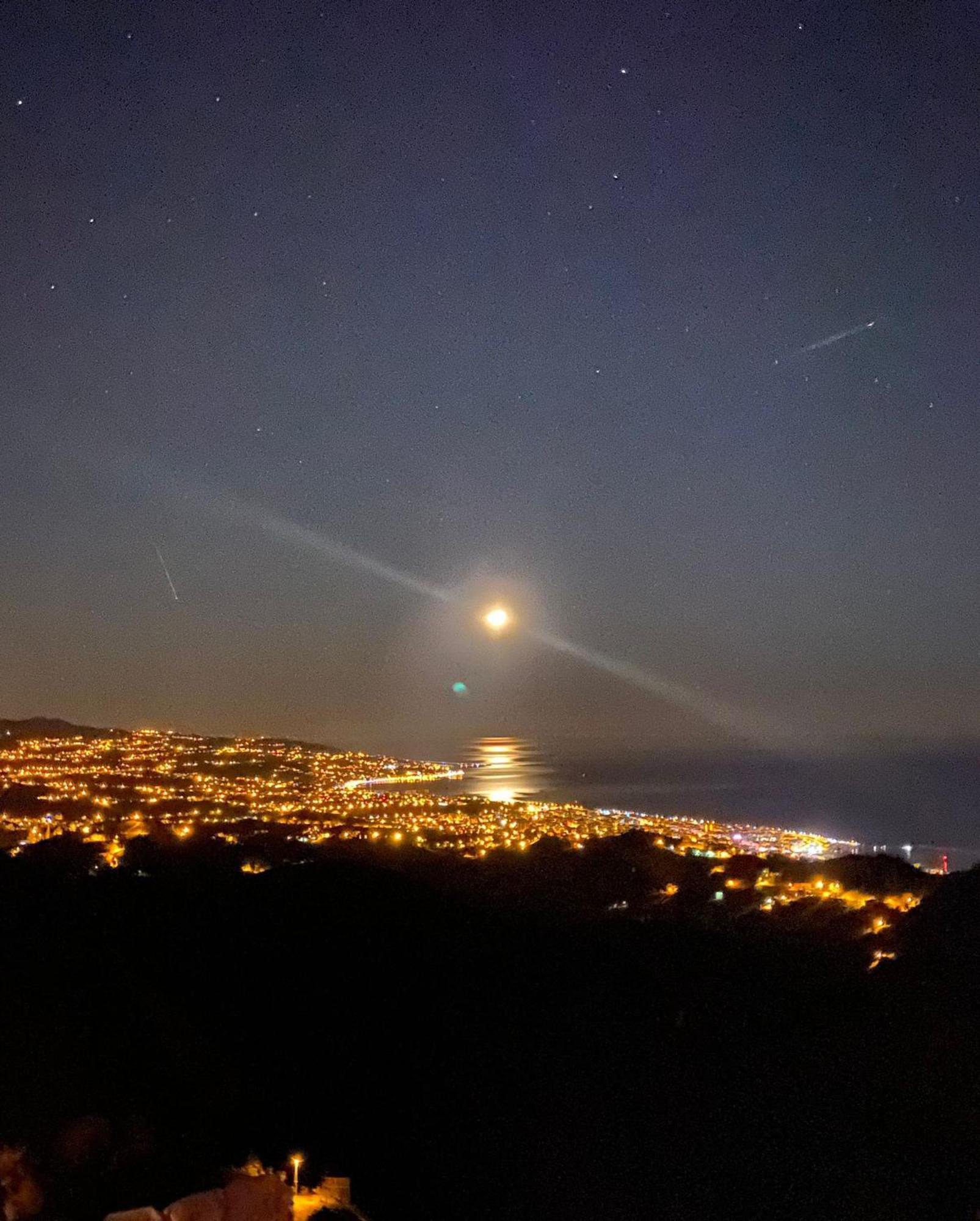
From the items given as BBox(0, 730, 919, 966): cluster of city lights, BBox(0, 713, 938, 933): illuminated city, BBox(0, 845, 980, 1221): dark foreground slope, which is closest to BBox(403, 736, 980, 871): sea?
BBox(0, 713, 938, 933): illuminated city

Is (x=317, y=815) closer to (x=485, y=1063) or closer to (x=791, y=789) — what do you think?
(x=485, y=1063)

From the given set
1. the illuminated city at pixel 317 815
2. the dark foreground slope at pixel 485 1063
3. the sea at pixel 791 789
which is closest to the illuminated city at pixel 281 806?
the illuminated city at pixel 317 815

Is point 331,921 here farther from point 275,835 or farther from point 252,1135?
point 275,835

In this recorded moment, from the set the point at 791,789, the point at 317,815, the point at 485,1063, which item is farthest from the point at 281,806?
the point at 791,789

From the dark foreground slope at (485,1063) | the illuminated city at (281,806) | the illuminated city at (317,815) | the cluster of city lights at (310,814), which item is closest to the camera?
the dark foreground slope at (485,1063)

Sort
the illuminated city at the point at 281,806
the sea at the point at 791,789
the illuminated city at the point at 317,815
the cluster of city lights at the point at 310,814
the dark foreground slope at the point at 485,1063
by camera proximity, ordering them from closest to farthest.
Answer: the dark foreground slope at the point at 485,1063 < the illuminated city at the point at 317,815 < the cluster of city lights at the point at 310,814 < the illuminated city at the point at 281,806 < the sea at the point at 791,789

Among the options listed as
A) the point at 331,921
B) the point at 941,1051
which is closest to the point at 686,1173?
the point at 941,1051

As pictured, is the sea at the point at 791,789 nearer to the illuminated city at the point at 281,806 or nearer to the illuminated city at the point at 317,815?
the illuminated city at the point at 317,815
